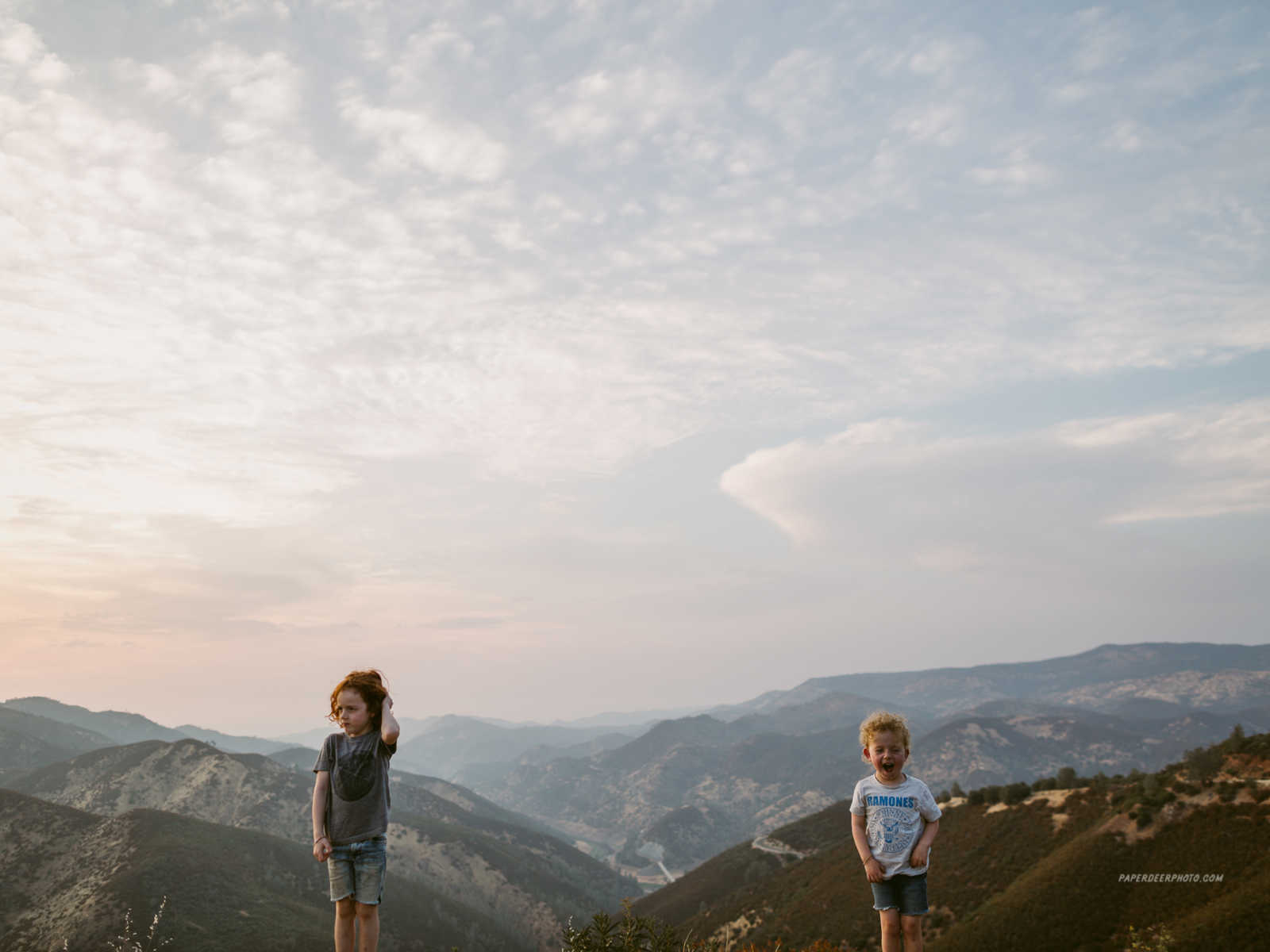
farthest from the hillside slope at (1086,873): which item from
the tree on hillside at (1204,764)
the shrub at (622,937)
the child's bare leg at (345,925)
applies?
the child's bare leg at (345,925)

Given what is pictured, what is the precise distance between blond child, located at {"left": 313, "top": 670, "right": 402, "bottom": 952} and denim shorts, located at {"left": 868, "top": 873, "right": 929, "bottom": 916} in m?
4.82

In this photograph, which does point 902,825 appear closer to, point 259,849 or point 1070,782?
point 1070,782

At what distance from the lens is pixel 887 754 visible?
709 cm

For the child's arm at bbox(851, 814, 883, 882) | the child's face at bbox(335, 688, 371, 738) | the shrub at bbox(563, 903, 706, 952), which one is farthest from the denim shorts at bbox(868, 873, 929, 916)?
the child's face at bbox(335, 688, 371, 738)

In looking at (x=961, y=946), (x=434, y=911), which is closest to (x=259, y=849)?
(x=434, y=911)

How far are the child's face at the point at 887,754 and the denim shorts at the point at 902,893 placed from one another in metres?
0.89

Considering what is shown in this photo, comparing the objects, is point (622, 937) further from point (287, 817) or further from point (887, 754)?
point (287, 817)

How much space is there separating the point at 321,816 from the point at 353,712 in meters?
0.96

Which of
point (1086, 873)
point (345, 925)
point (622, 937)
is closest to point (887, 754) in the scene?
point (622, 937)

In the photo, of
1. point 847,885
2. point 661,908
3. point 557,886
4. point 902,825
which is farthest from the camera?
point 557,886

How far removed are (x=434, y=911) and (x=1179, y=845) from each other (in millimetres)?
103015

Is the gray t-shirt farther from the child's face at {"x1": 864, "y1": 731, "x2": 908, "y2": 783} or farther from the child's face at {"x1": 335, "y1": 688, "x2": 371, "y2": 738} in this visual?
the child's face at {"x1": 864, "y1": 731, "x2": 908, "y2": 783}

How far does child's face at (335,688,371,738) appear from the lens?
698 cm

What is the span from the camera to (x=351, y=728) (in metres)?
7.02
